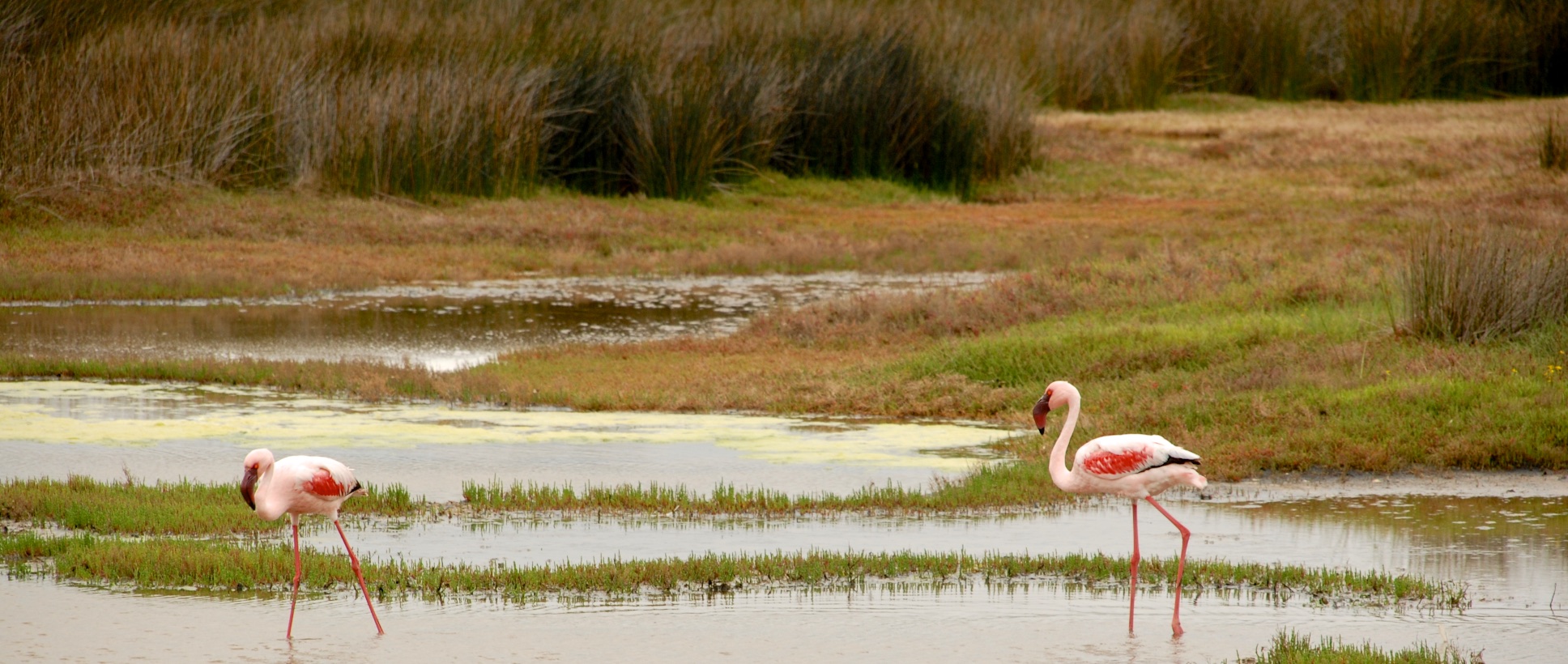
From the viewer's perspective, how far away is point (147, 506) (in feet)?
29.9

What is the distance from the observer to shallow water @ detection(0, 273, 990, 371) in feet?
52.3

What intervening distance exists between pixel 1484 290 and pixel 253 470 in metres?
9.69

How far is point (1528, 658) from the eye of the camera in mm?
6750

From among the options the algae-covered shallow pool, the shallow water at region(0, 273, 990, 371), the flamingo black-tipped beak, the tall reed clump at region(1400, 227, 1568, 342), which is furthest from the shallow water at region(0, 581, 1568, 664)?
Result: the shallow water at region(0, 273, 990, 371)

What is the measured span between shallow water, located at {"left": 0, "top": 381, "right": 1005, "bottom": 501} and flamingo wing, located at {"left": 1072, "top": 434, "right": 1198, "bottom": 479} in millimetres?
2754

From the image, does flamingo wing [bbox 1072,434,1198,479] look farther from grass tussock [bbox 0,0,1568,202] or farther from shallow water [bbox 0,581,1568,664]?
grass tussock [bbox 0,0,1568,202]

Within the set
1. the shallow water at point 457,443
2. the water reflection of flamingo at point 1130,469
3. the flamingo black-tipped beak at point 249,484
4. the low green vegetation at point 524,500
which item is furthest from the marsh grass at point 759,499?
the flamingo black-tipped beak at point 249,484

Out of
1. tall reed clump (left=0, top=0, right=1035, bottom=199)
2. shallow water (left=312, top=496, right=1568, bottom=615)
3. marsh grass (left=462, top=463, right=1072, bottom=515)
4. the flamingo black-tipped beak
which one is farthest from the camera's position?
tall reed clump (left=0, top=0, right=1035, bottom=199)

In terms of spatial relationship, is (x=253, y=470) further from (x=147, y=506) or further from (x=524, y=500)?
(x=524, y=500)

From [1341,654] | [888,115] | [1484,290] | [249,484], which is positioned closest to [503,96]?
[888,115]

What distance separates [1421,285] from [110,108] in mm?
16956

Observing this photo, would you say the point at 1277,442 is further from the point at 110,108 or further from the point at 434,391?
the point at 110,108

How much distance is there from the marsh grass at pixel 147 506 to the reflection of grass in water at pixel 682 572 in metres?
0.50

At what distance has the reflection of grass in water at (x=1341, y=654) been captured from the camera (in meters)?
6.49
